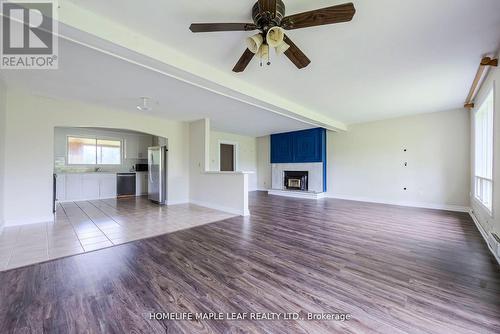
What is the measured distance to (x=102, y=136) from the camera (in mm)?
7082

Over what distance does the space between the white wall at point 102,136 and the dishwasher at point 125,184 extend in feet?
1.93

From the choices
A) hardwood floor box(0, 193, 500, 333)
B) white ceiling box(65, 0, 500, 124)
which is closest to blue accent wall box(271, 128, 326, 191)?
white ceiling box(65, 0, 500, 124)

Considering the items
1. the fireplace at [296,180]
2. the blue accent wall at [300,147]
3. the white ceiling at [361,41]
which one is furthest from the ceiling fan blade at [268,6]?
the fireplace at [296,180]

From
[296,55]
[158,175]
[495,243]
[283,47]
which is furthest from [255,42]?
[158,175]

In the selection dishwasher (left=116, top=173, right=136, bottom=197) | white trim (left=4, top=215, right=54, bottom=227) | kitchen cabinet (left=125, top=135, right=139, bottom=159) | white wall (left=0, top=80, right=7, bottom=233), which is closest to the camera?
white wall (left=0, top=80, right=7, bottom=233)

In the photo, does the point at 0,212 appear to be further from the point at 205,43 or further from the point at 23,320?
the point at 205,43

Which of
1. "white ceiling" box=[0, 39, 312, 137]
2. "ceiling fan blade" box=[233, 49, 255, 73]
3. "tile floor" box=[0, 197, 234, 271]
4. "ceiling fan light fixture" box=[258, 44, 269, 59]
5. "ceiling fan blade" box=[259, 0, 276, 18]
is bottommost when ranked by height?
"tile floor" box=[0, 197, 234, 271]

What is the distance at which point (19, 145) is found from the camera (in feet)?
12.1

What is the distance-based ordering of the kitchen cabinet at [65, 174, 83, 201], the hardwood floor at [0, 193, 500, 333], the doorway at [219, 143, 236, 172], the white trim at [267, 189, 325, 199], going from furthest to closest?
the doorway at [219, 143, 236, 172]
the white trim at [267, 189, 325, 199]
the kitchen cabinet at [65, 174, 83, 201]
the hardwood floor at [0, 193, 500, 333]

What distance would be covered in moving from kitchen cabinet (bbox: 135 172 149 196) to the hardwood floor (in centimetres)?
525

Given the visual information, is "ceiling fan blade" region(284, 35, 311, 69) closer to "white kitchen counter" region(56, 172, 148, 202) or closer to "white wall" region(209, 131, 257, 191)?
"white wall" region(209, 131, 257, 191)

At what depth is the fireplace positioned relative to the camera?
24.6 ft

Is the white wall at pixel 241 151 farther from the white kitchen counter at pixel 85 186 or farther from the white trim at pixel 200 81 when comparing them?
the white trim at pixel 200 81

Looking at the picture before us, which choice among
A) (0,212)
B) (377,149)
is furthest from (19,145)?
(377,149)
